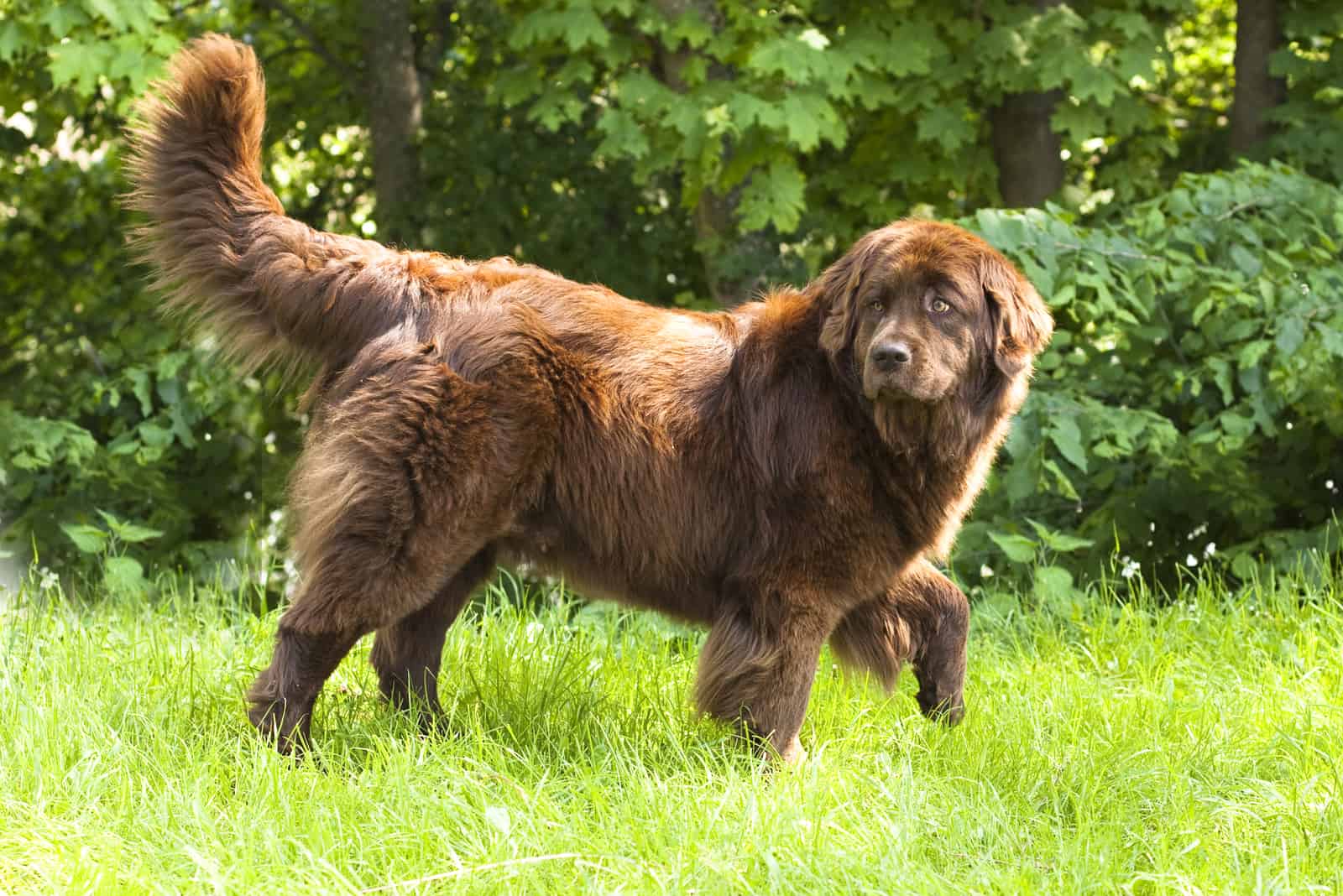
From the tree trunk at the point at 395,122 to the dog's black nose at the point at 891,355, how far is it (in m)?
4.98

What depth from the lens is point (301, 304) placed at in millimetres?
3729

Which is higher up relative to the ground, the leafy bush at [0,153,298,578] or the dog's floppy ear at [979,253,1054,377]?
the dog's floppy ear at [979,253,1054,377]

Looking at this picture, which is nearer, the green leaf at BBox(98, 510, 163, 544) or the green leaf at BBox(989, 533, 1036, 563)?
the green leaf at BBox(989, 533, 1036, 563)

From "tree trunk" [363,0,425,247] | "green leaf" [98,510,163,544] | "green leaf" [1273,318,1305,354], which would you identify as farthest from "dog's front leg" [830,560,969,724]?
"tree trunk" [363,0,425,247]

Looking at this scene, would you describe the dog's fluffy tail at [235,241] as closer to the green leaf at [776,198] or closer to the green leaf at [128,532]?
the green leaf at [128,532]

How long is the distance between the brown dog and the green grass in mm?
307

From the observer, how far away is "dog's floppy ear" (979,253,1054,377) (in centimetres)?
364

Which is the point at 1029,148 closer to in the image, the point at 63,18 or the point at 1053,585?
the point at 1053,585

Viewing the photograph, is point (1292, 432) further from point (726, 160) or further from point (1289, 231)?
point (726, 160)

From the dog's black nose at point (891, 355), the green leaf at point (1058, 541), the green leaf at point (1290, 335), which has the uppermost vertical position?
the dog's black nose at point (891, 355)

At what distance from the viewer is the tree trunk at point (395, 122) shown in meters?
7.92

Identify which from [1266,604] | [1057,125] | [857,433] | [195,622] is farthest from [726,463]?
[1057,125]

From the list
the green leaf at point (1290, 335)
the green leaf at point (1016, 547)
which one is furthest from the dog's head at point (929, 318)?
the green leaf at point (1290, 335)

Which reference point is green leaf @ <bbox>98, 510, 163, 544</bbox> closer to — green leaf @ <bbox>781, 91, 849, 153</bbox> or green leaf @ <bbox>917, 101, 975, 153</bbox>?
green leaf @ <bbox>781, 91, 849, 153</bbox>
